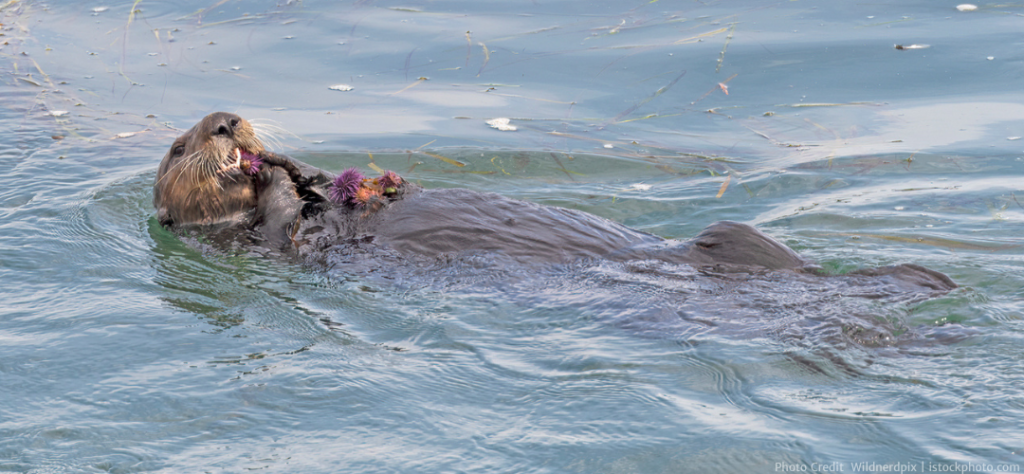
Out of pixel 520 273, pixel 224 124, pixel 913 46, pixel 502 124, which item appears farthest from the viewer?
pixel 913 46

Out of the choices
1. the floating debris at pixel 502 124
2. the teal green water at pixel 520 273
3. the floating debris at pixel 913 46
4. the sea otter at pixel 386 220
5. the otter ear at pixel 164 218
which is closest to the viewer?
the teal green water at pixel 520 273

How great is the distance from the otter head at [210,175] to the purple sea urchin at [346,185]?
0.70m

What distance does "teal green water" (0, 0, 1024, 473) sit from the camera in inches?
116

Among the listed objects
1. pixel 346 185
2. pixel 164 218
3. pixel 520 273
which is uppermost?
pixel 346 185

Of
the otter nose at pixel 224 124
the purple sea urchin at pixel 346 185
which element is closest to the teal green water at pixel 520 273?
the purple sea urchin at pixel 346 185

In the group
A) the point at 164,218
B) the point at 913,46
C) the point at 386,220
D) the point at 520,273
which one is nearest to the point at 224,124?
the point at 164,218

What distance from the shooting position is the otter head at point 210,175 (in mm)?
4816

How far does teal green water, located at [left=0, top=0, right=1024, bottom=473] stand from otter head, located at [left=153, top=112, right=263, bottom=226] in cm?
27

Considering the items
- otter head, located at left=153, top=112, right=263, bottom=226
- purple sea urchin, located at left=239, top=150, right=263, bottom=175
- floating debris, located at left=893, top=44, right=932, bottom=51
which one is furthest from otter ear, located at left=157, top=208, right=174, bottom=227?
floating debris, located at left=893, top=44, right=932, bottom=51

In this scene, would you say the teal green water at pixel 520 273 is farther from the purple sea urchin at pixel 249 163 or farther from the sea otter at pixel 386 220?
the purple sea urchin at pixel 249 163

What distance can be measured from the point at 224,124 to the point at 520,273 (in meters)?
1.98

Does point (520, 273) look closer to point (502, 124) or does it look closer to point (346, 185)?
point (346, 185)

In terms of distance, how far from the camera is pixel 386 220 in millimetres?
4516

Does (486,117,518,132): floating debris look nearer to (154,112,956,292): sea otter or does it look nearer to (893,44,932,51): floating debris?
(154,112,956,292): sea otter
